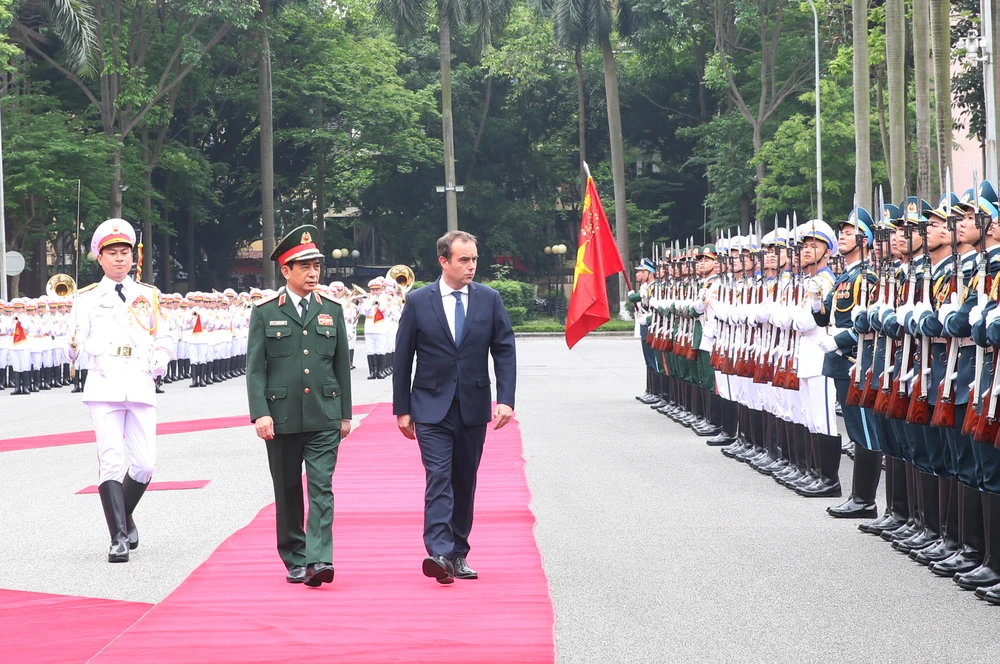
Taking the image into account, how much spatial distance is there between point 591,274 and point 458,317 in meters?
9.81

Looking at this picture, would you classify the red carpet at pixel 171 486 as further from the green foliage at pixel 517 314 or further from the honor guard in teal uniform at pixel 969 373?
the green foliage at pixel 517 314

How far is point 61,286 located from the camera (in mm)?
31562

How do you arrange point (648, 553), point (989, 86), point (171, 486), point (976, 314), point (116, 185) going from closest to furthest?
point (976, 314) < point (648, 553) < point (171, 486) < point (989, 86) < point (116, 185)

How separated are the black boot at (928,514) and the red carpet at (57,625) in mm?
4402

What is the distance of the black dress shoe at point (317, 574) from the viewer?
7.74 metres

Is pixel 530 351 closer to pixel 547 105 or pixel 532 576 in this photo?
pixel 547 105

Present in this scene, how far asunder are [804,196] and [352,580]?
4277 centimetres

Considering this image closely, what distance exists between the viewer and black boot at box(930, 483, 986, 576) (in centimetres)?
802

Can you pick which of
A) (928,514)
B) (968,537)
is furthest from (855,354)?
(968,537)

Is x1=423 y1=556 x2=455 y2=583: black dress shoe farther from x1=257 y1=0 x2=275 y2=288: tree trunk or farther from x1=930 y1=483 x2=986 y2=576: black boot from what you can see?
x1=257 y1=0 x2=275 y2=288: tree trunk

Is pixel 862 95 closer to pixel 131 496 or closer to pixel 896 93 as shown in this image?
pixel 896 93

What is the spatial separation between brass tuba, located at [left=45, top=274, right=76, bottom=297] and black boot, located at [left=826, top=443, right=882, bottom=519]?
890 inches

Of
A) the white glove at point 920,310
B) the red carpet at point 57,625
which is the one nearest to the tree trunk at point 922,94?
the white glove at point 920,310

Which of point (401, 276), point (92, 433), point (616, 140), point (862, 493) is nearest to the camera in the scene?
point (862, 493)
